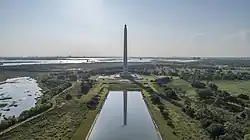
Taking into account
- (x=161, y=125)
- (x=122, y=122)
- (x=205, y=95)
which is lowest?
(x=122, y=122)

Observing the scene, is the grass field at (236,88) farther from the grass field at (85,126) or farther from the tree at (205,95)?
the grass field at (85,126)

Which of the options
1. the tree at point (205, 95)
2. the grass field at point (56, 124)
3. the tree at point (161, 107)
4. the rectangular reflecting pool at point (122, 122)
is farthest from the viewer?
the tree at point (205, 95)

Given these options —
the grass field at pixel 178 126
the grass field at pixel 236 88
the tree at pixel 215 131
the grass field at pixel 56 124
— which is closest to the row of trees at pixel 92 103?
the grass field at pixel 56 124

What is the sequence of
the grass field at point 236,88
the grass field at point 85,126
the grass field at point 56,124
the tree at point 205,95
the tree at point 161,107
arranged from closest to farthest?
the grass field at point 85,126 → the grass field at point 56,124 → the tree at point 161,107 → the tree at point 205,95 → the grass field at point 236,88

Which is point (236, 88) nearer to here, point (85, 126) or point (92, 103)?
point (92, 103)

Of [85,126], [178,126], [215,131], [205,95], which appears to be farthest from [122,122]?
[205,95]

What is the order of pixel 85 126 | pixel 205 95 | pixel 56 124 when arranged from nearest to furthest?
pixel 85 126, pixel 56 124, pixel 205 95

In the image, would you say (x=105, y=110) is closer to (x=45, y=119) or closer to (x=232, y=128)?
(x=45, y=119)

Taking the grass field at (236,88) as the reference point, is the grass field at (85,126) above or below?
above

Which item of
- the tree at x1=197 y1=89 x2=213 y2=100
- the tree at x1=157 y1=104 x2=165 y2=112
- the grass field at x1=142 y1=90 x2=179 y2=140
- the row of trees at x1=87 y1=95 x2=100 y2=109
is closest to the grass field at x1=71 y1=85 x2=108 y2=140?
the row of trees at x1=87 y1=95 x2=100 y2=109
